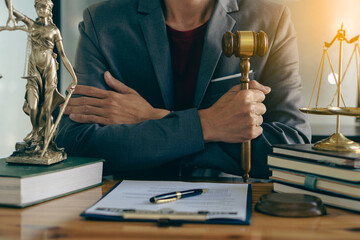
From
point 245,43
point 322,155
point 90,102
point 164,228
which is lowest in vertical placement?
point 164,228

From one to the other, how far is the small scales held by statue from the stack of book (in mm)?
498

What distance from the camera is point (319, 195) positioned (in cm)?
77

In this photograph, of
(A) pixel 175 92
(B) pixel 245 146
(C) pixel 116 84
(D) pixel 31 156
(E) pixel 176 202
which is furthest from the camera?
(A) pixel 175 92

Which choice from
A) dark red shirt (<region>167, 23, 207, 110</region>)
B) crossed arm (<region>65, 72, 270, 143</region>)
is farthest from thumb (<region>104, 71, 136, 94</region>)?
dark red shirt (<region>167, 23, 207, 110</region>)

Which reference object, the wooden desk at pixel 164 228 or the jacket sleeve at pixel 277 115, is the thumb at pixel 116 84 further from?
the wooden desk at pixel 164 228

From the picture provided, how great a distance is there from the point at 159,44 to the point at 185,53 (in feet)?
0.46

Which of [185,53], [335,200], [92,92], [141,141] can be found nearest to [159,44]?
[185,53]

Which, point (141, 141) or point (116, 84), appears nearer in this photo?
point (141, 141)

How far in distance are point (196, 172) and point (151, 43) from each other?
0.50 metres

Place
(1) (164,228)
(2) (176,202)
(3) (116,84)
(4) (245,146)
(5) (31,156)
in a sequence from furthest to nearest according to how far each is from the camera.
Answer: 1. (3) (116,84)
2. (4) (245,146)
3. (5) (31,156)
4. (2) (176,202)
5. (1) (164,228)

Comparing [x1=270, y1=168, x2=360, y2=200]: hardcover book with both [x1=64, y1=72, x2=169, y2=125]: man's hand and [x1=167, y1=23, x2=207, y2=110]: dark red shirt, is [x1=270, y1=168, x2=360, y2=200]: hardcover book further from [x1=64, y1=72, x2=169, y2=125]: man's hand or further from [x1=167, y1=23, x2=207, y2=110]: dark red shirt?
[x1=167, y1=23, x2=207, y2=110]: dark red shirt

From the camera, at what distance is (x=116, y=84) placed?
1311 millimetres

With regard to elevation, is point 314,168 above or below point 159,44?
below

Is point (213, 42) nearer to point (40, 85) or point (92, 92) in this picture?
point (92, 92)
